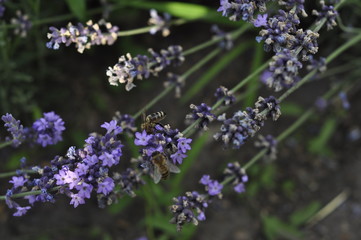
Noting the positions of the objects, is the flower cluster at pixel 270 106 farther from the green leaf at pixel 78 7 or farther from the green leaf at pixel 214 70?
the green leaf at pixel 214 70

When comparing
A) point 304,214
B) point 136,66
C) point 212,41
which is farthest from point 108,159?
point 304,214

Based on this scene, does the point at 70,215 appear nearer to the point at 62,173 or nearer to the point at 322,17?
the point at 62,173

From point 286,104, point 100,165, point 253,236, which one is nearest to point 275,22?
point 100,165

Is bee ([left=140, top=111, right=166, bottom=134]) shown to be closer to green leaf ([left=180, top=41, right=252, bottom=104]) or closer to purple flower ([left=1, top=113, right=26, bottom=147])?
purple flower ([left=1, top=113, right=26, bottom=147])

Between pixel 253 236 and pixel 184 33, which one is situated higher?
pixel 184 33

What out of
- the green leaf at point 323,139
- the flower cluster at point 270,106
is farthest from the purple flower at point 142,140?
the green leaf at point 323,139

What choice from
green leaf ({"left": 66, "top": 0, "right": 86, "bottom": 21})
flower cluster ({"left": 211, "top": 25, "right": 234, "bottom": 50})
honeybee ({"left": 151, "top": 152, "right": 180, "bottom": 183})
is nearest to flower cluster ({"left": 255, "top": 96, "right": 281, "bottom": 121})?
honeybee ({"left": 151, "top": 152, "right": 180, "bottom": 183})

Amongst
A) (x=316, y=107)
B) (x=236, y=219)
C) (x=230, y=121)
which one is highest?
(x=316, y=107)
